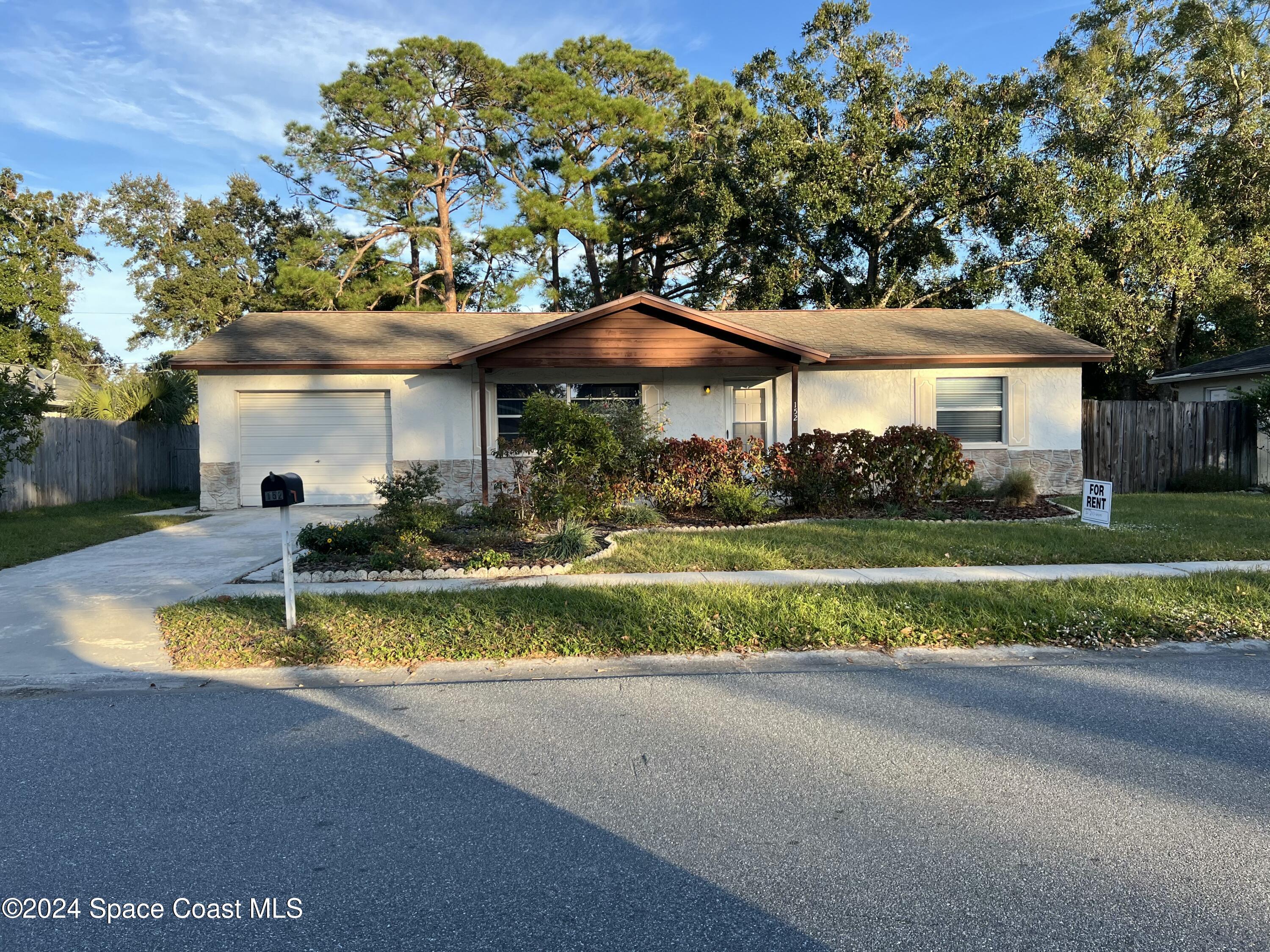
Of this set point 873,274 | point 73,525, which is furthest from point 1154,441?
point 73,525

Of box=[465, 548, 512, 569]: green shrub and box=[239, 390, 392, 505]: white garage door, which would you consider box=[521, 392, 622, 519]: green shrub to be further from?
box=[239, 390, 392, 505]: white garage door

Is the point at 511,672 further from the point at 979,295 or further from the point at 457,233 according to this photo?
the point at 457,233

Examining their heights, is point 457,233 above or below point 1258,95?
below

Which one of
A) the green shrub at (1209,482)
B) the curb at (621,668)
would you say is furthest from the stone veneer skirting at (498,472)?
the curb at (621,668)

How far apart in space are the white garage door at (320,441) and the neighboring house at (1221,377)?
60.8ft

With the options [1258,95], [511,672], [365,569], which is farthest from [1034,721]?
[1258,95]

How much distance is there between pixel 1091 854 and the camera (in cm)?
311

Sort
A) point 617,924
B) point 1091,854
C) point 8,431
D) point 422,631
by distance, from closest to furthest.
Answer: point 617,924 < point 1091,854 < point 422,631 < point 8,431

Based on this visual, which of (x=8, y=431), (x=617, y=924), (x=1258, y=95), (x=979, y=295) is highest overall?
(x=1258, y=95)

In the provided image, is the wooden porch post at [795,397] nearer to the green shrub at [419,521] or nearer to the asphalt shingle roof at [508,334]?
the asphalt shingle roof at [508,334]

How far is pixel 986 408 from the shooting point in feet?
54.2

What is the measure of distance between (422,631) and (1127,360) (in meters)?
23.0

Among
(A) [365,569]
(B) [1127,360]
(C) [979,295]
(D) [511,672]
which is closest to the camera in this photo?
(D) [511,672]

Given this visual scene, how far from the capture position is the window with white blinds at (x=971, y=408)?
16.5m
